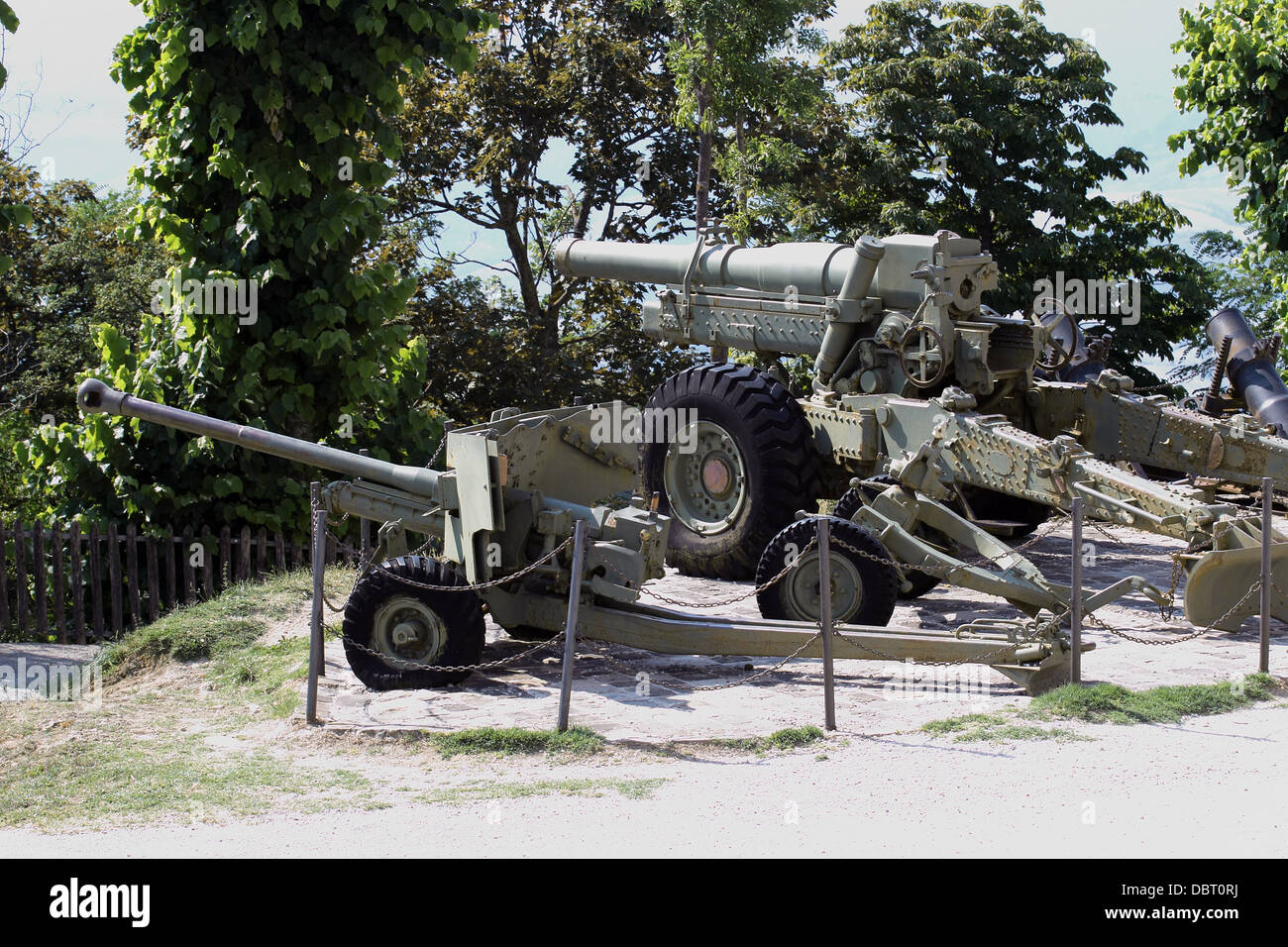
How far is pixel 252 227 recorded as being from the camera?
13570 millimetres

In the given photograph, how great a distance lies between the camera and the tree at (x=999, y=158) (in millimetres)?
22688

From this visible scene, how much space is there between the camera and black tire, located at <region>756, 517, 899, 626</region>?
10180 mm

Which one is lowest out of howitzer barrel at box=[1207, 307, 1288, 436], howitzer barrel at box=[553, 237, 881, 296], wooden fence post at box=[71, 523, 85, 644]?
wooden fence post at box=[71, 523, 85, 644]

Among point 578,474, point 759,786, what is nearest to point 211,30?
point 578,474

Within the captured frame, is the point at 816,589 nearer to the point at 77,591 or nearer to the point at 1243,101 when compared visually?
the point at 77,591

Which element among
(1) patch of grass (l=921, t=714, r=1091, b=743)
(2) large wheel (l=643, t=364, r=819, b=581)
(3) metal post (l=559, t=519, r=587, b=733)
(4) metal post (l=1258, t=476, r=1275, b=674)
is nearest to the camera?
(1) patch of grass (l=921, t=714, r=1091, b=743)

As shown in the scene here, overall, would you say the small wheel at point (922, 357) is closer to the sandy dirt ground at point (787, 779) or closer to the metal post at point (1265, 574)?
the sandy dirt ground at point (787, 779)

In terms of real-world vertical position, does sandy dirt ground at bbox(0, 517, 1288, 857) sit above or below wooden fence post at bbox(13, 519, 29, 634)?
below

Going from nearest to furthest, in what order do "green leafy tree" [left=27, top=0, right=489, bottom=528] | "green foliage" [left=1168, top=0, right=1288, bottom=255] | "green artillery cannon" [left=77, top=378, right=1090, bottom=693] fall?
"green artillery cannon" [left=77, top=378, right=1090, bottom=693], "green leafy tree" [left=27, top=0, right=489, bottom=528], "green foliage" [left=1168, top=0, right=1288, bottom=255]

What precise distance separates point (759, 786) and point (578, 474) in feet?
12.7

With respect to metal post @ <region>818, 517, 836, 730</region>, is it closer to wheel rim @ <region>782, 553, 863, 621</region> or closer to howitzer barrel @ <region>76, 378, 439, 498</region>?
wheel rim @ <region>782, 553, 863, 621</region>

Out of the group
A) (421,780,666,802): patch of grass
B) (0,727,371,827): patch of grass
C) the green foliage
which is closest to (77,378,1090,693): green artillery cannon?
(0,727,371,827): patch of grass

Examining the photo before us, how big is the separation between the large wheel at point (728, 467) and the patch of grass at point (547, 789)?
5442 millimetres

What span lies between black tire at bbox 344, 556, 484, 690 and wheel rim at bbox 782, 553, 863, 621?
2.27 meters
